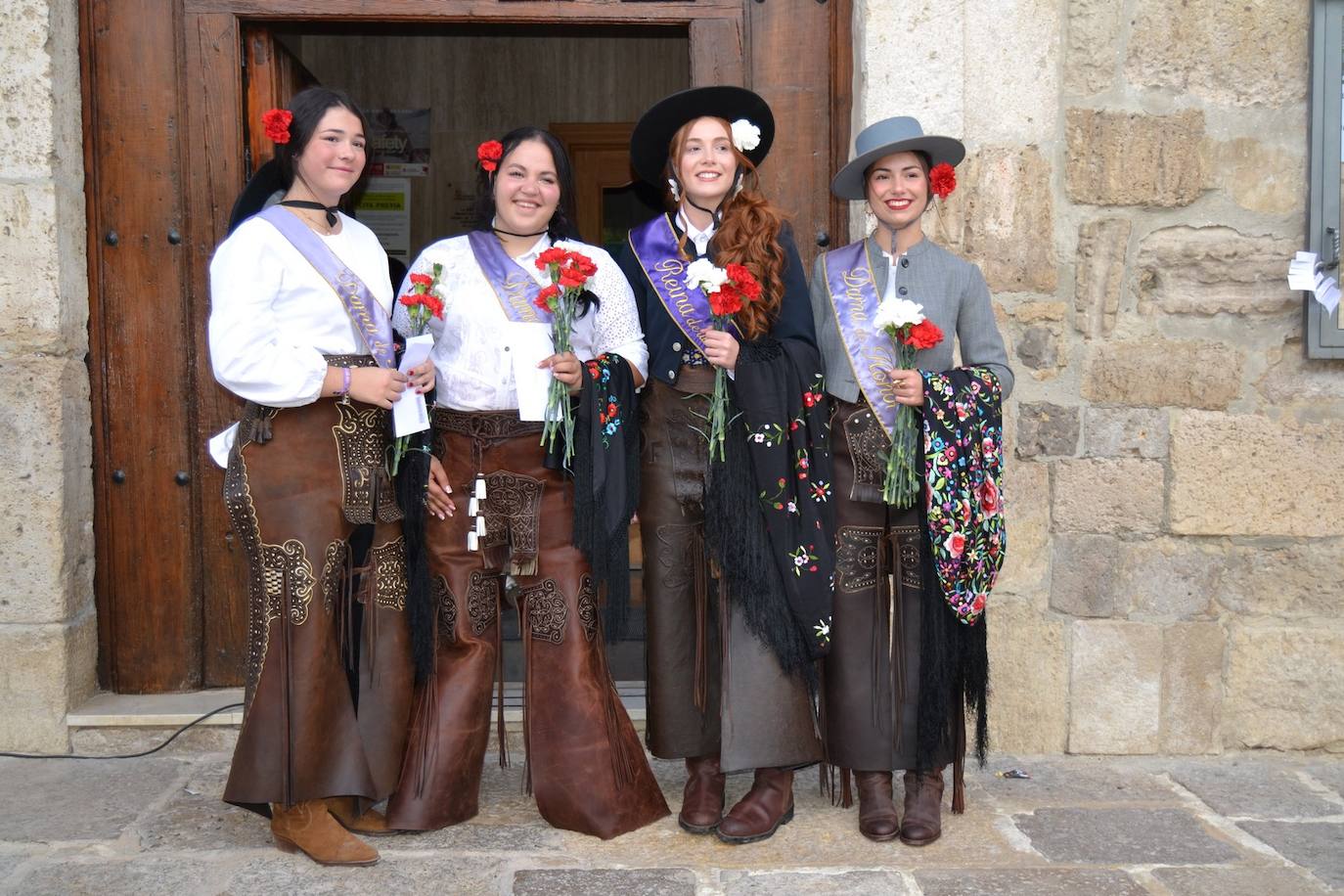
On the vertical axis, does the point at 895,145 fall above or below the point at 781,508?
above

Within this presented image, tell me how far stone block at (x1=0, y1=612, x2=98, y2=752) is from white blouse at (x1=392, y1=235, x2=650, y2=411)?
157 centimetres

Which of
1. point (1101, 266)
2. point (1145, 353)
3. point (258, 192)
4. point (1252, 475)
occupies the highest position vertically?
point (258, 192)

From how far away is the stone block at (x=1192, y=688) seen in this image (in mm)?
3879

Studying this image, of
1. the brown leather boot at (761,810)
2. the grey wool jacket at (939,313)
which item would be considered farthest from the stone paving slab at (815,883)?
the grey wool jacket at (939,313)

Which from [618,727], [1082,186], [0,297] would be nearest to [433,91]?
[0,297]

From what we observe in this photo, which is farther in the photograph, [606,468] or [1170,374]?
[1170,374]

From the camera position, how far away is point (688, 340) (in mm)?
3141

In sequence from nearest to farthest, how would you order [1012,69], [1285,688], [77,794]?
[77,794], [1012,69], [1285,688]

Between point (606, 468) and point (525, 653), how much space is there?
575 millimetres

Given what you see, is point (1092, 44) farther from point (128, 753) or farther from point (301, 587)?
point (128, 753)

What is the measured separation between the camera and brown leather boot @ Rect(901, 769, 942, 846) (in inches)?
124

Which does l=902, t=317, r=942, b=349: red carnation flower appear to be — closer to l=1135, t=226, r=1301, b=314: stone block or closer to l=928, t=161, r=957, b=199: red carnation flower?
l=928, t=161, r=957, b=199: red carnation flower

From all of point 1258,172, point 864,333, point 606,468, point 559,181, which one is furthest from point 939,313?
point 1258,172

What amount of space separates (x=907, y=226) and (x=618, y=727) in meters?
1.55
